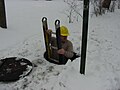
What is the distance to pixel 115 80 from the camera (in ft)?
12.8

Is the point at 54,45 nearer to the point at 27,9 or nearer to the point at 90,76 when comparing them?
the point at 90,76

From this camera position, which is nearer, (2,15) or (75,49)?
(75,49)

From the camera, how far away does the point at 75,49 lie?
5570 mm

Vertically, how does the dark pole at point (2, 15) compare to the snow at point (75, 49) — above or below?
above

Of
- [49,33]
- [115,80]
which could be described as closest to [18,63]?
[49,33]

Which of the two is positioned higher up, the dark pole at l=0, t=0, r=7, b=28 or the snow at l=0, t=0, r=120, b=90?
the dark pole at l=0, t=0, r=7, b=28

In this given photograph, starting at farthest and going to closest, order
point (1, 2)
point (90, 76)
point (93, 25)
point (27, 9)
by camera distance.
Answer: point (27, 9) < point (93, 25) < point (1, 2) < point (90, 76)

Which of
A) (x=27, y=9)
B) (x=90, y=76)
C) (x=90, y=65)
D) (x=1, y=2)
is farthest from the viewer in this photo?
(x=27, y=9)

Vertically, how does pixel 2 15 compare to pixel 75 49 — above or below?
above

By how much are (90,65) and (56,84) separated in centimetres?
96

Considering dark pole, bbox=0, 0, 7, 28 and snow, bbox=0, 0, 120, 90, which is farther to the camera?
dark pole, bbox=0, 0, 7, 28

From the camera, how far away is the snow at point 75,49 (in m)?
3.81

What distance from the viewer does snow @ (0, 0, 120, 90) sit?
381 cm

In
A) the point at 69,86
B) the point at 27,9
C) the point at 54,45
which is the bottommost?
the point at 69,86
